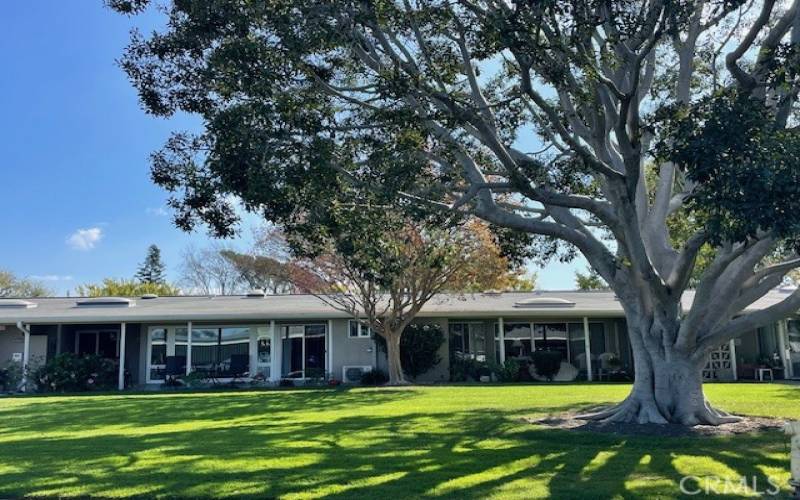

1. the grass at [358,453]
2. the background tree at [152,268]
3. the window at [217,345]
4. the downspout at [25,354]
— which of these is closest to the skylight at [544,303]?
the grass at [358,453]

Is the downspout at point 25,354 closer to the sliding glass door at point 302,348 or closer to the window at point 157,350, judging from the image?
the window at point 157,350

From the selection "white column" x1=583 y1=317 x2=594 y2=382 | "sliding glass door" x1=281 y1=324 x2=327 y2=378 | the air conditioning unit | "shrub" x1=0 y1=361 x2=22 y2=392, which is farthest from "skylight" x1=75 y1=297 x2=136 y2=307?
"white column" x1=583 y1=317 x2=594 y2=382

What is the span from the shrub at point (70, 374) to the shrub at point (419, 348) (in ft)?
32.5

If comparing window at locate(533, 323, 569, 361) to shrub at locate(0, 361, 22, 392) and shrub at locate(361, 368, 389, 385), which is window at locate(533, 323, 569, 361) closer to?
shrub at locate(361, 368, 389, 385)

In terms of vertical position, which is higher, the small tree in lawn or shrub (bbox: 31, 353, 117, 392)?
the small tree in lawn

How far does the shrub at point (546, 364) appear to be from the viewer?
80.3ft

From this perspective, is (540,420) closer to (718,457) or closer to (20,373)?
(718,457)

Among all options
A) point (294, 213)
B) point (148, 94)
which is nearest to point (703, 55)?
point (294, 213)

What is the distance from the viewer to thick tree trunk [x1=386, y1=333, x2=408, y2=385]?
22.7 m

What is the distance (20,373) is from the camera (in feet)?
76.4

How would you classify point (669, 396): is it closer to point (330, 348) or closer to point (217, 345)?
point (330, 348)
